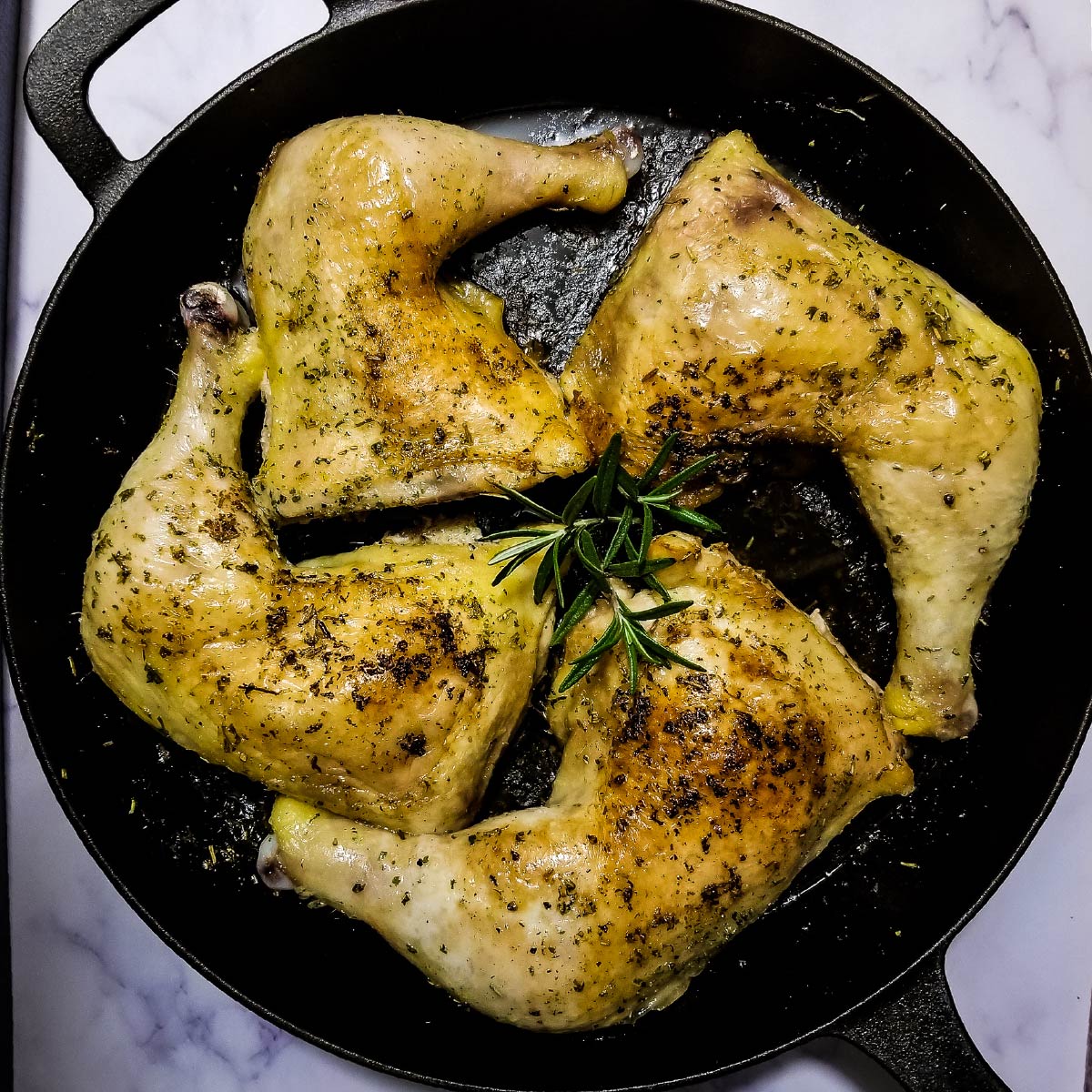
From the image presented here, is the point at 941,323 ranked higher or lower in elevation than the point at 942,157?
lower

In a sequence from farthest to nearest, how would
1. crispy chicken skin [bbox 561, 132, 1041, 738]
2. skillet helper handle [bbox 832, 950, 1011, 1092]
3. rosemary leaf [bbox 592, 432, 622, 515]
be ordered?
skillet helper handle [bbox 832, 950, 1011, 1092] < crispy chicken skin [bbox 561, 132, 1041, 738] < rosemary leaf [bbox 592, 432, 622, 515]

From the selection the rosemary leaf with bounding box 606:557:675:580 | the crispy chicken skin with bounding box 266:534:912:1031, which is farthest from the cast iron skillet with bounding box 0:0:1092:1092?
the rosemary leaf with bounding box 606:557:675:580

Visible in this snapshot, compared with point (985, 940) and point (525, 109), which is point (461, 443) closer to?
point (525, 109)

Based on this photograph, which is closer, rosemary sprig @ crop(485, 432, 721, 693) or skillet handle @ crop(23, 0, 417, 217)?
rosemary sprig @ crop(485, 432, 721, 693)

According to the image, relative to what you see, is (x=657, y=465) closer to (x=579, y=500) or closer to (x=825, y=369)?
(x=579, y=500)

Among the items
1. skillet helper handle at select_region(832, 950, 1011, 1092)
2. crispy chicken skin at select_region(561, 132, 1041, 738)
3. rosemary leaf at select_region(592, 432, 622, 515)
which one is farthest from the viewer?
skillet helper handle at select_region(832, 950, 1011, 1092)

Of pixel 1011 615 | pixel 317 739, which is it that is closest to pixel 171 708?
pixel 317 739

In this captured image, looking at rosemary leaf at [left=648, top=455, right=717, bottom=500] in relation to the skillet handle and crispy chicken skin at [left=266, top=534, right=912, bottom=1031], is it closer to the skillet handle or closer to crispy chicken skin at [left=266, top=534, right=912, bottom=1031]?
crispy chicken skin at [left=266, top=534, right=912, bottom=1031]

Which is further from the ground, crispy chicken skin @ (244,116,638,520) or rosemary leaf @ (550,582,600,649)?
crispy chicken skin @ (244,116,638,520)

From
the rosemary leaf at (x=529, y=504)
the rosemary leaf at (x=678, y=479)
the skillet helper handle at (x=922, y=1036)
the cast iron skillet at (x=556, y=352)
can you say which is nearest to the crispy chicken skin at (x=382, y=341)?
the rosemary leaf at (x=529, y=504)
